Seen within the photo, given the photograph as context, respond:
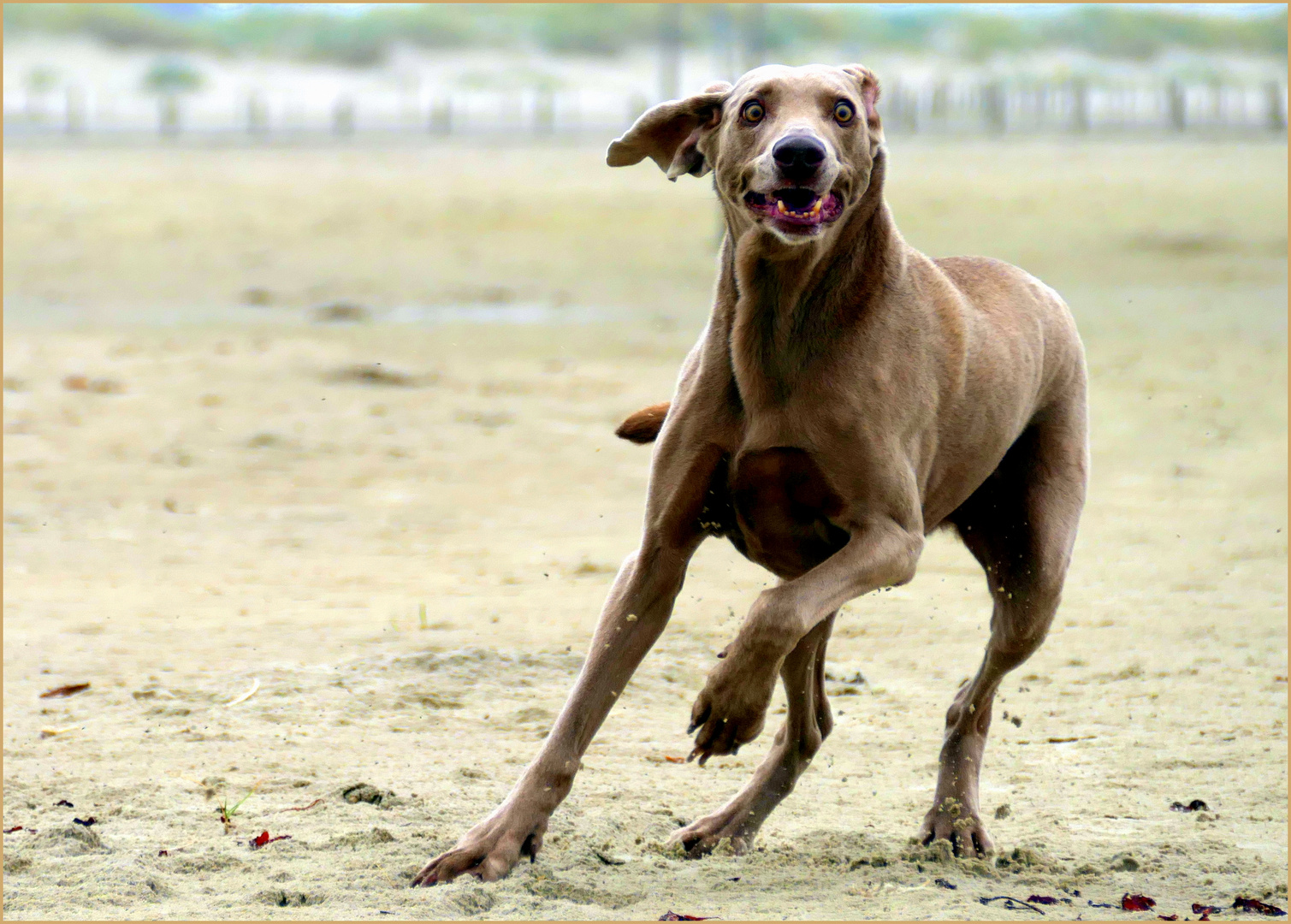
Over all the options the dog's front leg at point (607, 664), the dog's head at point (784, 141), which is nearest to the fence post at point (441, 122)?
the dog's head at point (784, 141)

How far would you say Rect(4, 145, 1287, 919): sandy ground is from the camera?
418 centimetres

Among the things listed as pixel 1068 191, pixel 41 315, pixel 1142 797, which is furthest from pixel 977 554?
pixel 1068 191

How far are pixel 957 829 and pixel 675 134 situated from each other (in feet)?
6.83

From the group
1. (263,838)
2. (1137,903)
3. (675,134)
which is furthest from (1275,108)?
(263,838)

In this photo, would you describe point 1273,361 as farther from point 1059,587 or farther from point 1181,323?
point 1059,587

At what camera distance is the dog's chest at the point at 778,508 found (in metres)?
3.95

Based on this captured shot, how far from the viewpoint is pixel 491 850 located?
393 centimetres

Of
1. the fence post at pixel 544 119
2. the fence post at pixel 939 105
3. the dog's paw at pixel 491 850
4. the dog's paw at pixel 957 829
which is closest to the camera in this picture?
the dog's paw at pixel 491 850

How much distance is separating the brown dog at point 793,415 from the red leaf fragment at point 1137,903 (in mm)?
540

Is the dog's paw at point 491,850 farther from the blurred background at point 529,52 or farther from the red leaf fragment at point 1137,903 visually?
the blurred background at point 529,52

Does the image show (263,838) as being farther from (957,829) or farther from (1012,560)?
Result: (1012,560)

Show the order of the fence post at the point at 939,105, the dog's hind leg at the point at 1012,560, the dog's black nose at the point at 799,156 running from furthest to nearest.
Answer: the fence post at the point at 939,105
the dog's hind leg at the point at 1012,560
the dog's black nose at the point at 799,156

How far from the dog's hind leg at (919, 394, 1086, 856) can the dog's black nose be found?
1471 mm

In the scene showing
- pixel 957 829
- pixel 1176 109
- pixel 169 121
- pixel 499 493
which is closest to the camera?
pixel 957 829
